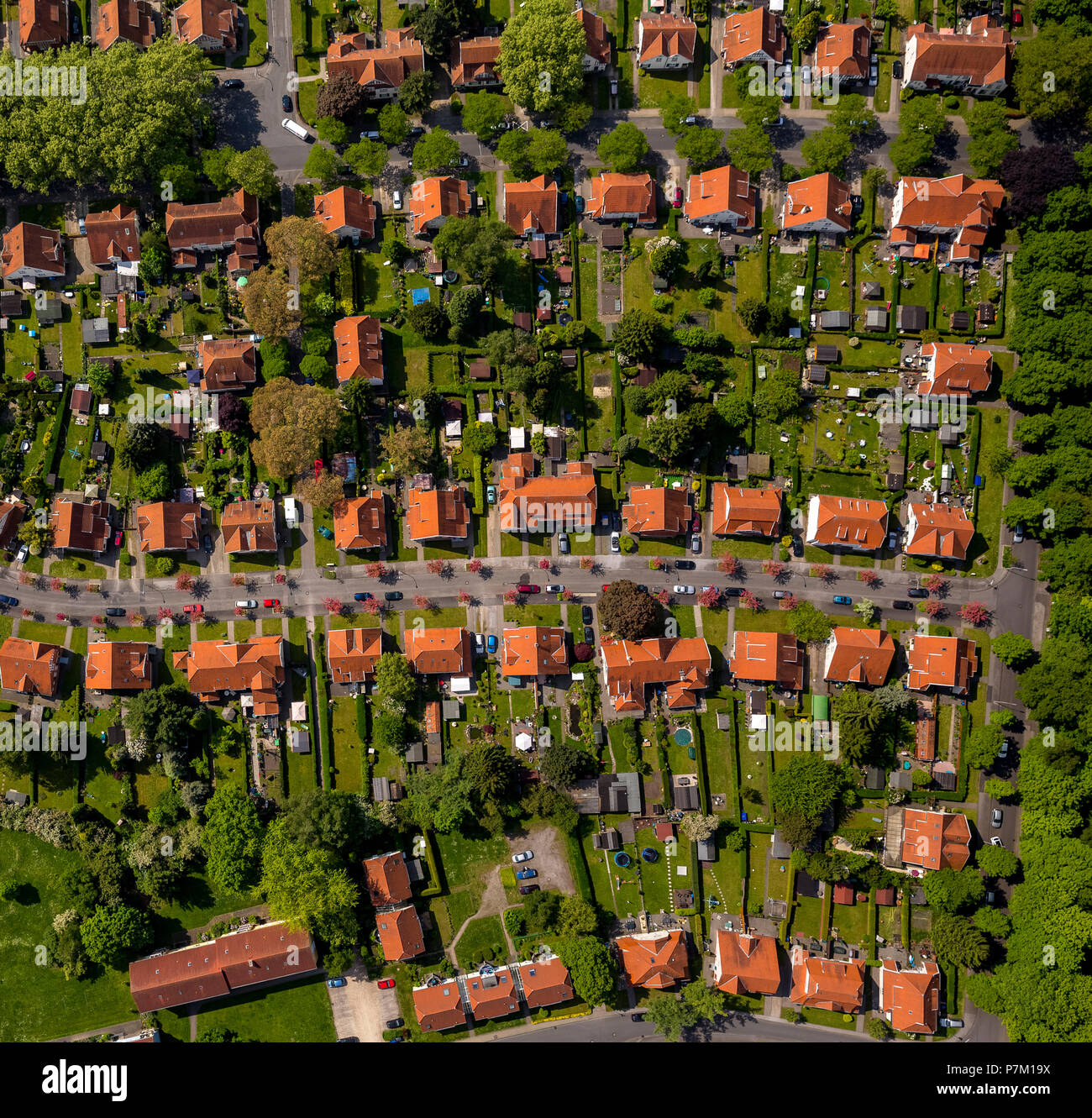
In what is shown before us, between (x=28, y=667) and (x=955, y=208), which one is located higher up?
(x=955, y=208)

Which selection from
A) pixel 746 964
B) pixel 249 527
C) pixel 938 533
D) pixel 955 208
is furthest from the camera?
pixel 249 527

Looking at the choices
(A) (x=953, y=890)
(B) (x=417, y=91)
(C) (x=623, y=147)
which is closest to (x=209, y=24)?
(B) (x=417, y=91)

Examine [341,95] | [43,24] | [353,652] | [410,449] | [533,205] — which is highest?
[43,24]

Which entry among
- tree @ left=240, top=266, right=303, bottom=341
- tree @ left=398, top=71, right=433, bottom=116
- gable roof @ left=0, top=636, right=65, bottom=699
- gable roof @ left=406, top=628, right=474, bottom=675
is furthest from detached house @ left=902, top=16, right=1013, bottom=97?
gable roof @ left=0, top=636, right=65, bottom=699

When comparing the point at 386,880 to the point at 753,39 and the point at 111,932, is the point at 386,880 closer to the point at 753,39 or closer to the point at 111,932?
the point at 111,932

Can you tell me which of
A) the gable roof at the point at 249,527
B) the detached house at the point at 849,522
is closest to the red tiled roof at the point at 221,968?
the gable roof at the point at 249,527
